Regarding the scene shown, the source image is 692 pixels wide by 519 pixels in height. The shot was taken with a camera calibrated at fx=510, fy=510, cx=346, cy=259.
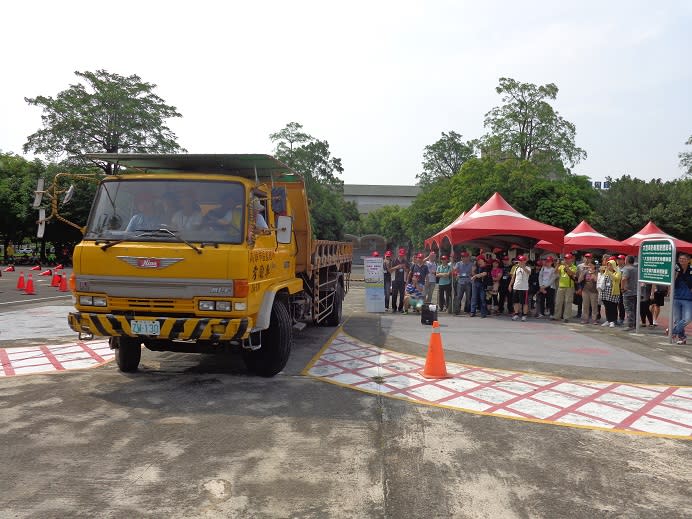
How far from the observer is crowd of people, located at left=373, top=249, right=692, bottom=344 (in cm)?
1248

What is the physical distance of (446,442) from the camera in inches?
177

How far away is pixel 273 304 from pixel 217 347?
0.87 m

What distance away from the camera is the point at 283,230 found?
651 cm

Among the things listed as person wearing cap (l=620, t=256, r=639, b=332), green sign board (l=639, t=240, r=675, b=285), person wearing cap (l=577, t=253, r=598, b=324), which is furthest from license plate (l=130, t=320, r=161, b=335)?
person wearing cap (l=577, t=253, r=598, b=324)

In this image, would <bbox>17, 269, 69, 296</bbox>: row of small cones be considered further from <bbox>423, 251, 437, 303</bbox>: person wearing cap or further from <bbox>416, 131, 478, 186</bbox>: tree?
<bbox>416, 131, 478, 186</bbox>: tree

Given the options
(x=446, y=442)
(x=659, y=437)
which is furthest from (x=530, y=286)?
(x=446, y=442)

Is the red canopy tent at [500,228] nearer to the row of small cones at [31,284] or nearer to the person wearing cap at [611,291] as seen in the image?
the person wearing cap at [611,291]

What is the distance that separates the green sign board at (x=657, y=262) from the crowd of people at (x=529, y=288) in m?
0.40

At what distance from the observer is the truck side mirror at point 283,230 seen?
649cm

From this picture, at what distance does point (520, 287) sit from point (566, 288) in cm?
128

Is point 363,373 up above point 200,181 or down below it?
below

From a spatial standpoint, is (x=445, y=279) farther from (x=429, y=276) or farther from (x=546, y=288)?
(x=546, y=288)

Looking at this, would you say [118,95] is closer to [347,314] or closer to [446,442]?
[347,314]

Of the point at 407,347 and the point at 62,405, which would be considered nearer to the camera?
the point at 62,405
